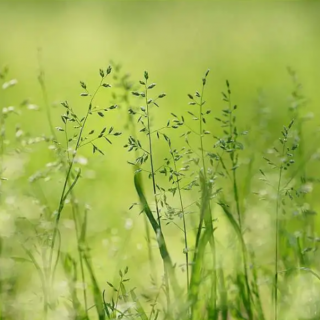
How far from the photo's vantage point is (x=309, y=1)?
3.55 metres

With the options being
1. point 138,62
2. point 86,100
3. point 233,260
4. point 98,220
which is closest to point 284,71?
point 138,62

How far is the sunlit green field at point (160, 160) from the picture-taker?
58.2 inches

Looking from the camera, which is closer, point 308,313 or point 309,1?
point 308,313

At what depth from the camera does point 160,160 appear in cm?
263

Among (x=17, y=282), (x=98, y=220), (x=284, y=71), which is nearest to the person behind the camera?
(x=17, y=282)

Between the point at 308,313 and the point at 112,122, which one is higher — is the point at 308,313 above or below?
below

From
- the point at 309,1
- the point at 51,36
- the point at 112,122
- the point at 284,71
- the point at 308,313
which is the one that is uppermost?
the point at 309,1

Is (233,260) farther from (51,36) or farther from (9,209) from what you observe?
(51,36)

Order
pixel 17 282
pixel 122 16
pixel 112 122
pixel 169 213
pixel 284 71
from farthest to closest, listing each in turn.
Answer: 1. pixel 122 16
2. pixel 284 71
3. pixel 112 122
4. pixel 17 282
5. pixel 169 213

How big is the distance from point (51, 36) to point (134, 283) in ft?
6.86

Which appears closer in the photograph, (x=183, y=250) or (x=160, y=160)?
(x=183, y=250)

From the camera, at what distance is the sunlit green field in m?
1.48

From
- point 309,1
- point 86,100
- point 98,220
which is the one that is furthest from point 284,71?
point 98,220

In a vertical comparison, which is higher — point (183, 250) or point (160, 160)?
point (160, 160)
